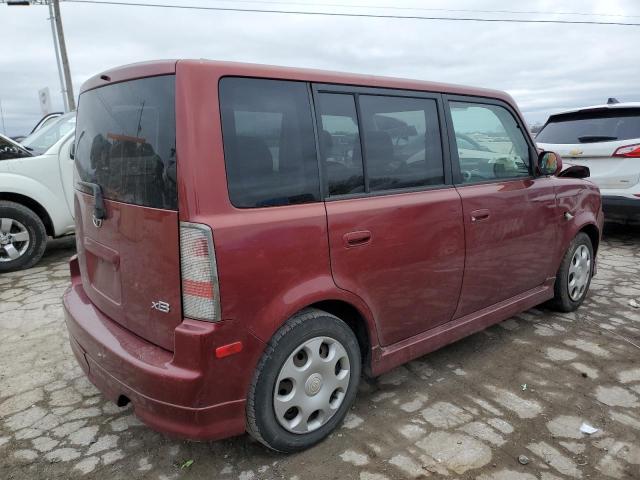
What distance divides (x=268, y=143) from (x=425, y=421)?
166cm

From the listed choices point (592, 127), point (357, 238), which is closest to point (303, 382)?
point (357, 238)

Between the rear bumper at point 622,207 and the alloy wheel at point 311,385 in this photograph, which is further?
the rear bumper at point 622,207

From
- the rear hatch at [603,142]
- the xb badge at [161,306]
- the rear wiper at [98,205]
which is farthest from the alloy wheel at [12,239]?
the rear hatch at [603,142]

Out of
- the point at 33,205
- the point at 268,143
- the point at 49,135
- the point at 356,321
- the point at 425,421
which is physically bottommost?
the point at 425,421

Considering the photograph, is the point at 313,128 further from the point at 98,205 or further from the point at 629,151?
the point at 629,151

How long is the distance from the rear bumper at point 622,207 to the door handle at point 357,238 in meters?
4.87

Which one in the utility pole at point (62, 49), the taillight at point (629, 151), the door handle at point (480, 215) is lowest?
the door handle at point (480, 215)

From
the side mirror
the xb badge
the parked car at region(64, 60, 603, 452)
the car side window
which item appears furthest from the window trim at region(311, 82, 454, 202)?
the side mirror

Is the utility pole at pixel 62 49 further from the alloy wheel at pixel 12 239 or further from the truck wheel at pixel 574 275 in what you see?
the truck wheel at pixel 574 275

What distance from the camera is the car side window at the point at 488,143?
3.03 metres

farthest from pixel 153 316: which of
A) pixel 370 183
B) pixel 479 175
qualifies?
pixel 479 175

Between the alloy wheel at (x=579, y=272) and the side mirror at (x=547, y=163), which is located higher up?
the side mirror at (x=547, y=163)

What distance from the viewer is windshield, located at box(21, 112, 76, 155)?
5.72 meters

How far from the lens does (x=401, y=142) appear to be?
270cm
